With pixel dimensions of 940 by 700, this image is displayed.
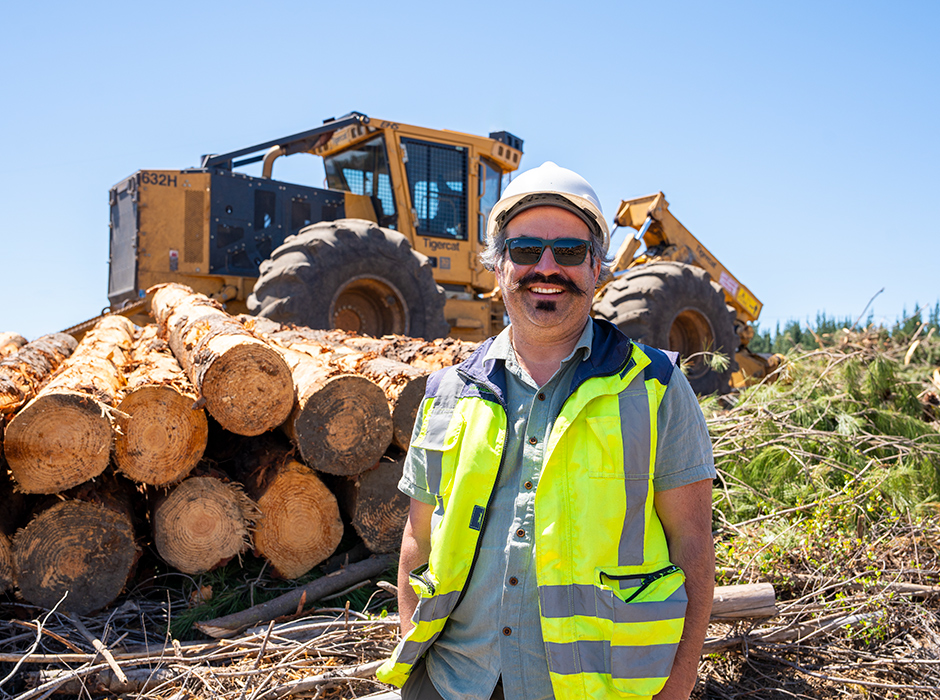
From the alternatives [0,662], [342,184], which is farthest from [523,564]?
[342,184]

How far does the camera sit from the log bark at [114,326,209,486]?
3729 mm

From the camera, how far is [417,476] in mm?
2119

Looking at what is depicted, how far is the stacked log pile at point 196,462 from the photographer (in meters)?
3.59

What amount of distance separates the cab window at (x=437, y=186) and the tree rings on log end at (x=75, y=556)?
262 inches

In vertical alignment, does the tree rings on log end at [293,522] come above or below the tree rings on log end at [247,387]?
below

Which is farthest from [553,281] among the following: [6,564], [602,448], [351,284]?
[351,284]

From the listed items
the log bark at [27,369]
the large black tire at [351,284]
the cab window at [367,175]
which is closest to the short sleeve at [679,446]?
the log bark at [27,369]

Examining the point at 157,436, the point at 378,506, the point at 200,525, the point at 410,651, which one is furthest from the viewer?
the point at 378,506

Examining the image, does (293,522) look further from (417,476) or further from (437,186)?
(437,186)

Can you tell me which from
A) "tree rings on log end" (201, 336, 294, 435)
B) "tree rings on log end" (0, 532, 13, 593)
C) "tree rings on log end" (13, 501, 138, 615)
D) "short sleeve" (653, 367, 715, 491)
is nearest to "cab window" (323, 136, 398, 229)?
"tree rings on log end" (201, 336, 294, 435)

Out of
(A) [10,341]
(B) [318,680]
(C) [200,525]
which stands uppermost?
(A) [10,341]

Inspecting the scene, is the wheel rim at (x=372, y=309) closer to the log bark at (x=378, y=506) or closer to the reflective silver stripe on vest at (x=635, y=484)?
the log bark at (x=378, y=506)

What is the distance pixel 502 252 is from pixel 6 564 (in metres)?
2.99

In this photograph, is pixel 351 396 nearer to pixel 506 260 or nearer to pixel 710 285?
pixel 506 260
